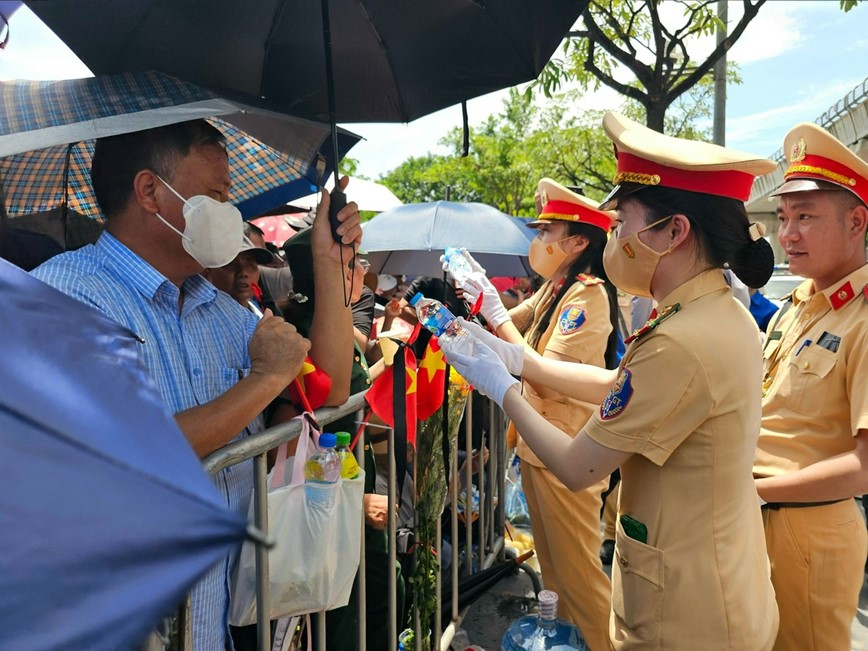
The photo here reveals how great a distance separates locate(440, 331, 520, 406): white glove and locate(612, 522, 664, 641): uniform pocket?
588mm

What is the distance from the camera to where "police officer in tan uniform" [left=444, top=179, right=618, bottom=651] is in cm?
315

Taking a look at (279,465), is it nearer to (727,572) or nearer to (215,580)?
(215,580)

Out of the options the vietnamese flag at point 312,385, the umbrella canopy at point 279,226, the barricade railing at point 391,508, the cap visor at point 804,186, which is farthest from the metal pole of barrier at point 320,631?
the umbrella canopy at point 279,226

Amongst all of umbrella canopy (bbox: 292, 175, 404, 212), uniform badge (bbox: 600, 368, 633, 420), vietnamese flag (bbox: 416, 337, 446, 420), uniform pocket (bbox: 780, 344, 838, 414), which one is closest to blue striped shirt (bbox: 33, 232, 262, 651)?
vietnamese flag (bbox: 416, 337, 446, 420)

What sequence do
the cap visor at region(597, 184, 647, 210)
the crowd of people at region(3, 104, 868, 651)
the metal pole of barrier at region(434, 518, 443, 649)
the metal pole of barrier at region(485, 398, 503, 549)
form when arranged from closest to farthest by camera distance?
1. the crowd of people at region(3, 104, 868, 651)
2. the cap visor at region(597, 184, 647, 210)
3. the metal pole of barrier at region(434, 518, 443, 649)
4. the metal pole of barrier at region(485, 398, 503, 549)

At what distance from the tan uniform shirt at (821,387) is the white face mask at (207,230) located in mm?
2086

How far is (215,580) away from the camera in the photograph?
1.62 m

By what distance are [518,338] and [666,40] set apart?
17.8 feet

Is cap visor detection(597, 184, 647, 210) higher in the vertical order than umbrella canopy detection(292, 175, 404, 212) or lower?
lower

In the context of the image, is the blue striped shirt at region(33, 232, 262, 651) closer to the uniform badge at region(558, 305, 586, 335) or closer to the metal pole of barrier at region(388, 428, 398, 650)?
the metal pole of barrier at region(388, 428, 398, 650)

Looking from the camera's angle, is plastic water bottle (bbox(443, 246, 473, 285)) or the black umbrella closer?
the black umbrella

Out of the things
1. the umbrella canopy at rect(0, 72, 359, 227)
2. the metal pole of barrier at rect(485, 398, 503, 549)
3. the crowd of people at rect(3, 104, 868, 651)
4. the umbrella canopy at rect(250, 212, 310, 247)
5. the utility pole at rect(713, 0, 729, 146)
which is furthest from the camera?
the utility pole at rect(713, 0, 729, 146)

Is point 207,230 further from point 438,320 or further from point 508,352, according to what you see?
point 508,352

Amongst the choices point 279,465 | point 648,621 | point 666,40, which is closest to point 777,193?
point 648,621
